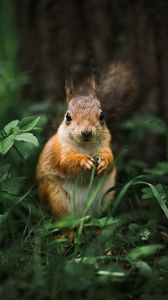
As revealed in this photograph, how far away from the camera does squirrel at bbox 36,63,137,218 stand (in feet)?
10.2

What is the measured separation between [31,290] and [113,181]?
1234 millimetres

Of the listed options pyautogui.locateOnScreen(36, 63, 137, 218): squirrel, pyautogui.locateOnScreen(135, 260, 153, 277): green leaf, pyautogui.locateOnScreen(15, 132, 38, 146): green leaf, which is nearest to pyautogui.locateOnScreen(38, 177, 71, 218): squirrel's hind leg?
pyautogui.locateOnScreen(36, 63, 137, 218): squirrel

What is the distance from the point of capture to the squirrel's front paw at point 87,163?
10.1 feet

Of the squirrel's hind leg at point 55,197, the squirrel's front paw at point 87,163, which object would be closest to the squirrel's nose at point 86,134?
the squirrel's front paw at point 87,163

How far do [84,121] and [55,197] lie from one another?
1.46ft

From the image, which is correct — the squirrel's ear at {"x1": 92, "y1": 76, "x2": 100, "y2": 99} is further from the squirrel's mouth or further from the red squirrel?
the squirrel's mouth

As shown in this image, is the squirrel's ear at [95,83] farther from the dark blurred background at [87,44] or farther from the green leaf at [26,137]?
the green leaf at [26,137]

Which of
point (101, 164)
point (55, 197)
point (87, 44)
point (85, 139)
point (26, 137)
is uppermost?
point (87, 44)

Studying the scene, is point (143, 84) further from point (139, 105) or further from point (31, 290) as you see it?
point (31, 290)

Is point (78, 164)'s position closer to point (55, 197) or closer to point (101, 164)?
point (101, 164)

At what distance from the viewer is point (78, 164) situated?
3109 millimetres

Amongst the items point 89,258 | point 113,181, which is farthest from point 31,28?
point 89,258

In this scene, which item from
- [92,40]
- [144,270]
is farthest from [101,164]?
[92,40]

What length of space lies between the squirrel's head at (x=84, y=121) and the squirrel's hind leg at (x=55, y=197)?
0.89 feet
